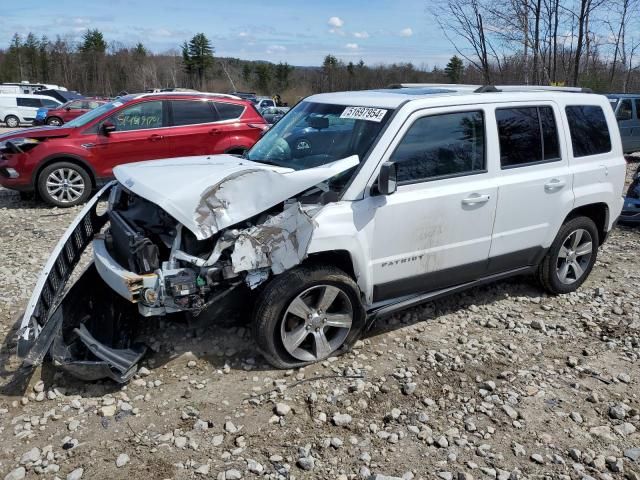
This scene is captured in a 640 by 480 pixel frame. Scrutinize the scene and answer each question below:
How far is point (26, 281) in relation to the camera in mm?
5379

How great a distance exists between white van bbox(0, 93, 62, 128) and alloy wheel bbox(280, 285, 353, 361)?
30.9 metres

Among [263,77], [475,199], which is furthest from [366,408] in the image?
[263,77]

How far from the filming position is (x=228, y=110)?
950 centimetres

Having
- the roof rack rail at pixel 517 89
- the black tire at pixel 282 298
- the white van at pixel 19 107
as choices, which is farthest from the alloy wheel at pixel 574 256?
the white van at pixel 19 107

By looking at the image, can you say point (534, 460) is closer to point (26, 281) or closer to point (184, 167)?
point (184, 167)

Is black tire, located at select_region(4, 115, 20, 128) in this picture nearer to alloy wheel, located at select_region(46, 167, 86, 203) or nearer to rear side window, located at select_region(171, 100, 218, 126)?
alloy wheel, located at select_region(46, 167, 86, 203)

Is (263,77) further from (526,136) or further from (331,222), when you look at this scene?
(331,222)

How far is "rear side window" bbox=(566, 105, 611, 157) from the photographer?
4820 millimetres

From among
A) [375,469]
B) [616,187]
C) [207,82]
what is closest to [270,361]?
[375,469]

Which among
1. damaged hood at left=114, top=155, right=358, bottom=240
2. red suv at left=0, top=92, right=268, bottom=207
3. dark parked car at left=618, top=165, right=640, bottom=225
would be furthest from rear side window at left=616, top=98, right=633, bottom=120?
damaged hood at left=114, top=155, right=358, bottom=240

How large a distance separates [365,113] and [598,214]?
110 inches

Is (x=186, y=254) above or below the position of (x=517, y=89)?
below

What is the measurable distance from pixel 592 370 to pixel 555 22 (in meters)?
10.6

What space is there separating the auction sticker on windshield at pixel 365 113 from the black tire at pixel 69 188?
590 cm
